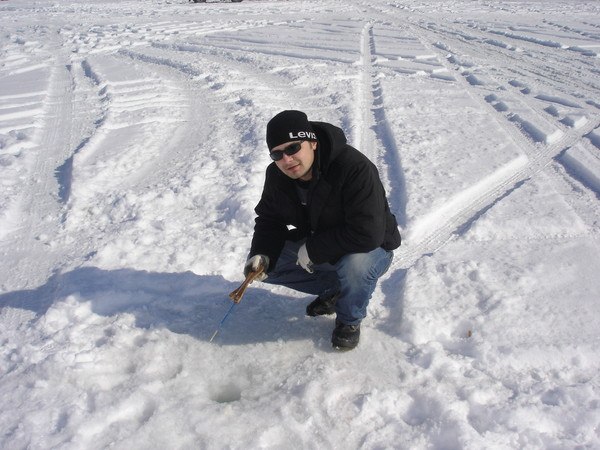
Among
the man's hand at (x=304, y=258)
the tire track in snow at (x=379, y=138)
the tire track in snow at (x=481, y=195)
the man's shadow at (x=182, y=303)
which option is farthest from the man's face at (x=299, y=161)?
the tire track in snow at (x=379, y=138)

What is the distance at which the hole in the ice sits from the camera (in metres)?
2.13

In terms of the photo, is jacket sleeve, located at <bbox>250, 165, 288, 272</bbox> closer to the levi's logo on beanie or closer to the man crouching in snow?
the man crouching in snow

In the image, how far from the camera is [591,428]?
5.97ft

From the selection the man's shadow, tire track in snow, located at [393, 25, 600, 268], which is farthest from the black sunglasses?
tire track in snow, located at [393, 25, 600, 268]

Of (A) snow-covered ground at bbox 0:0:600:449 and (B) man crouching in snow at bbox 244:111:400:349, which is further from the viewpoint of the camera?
(B) man crouching in snow at bbox 244:111:400:349

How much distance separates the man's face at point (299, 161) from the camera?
209 centimetres

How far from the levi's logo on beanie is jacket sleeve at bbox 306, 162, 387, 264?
0.27m

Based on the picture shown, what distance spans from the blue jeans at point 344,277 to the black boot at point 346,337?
0.03 metres

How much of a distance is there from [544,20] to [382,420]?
47.8 ft

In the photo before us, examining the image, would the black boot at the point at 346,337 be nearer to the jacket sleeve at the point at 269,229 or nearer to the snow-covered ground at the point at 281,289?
the snow-covered ground at the point at 281,289

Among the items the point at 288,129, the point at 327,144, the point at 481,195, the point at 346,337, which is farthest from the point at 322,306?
the point at 481,195

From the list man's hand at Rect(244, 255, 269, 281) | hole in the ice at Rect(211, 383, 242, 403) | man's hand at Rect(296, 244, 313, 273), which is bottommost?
hole in the ice at Rect(211, 383, 242, 403)

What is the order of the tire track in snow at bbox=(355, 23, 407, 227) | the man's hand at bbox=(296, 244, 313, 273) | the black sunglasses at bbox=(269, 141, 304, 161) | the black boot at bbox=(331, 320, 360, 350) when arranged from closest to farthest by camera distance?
1. the black sunglasses at bbox=(269, 141, 304, 161)
2. the man's hand at bbox=(296, 244, 313, 273)
3. the black boot at bbox=(331, 320, 360, 350)
4. the tire track in snow at bbox=(355, 23, 407, 227)

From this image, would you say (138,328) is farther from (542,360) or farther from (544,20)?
(544,20)
